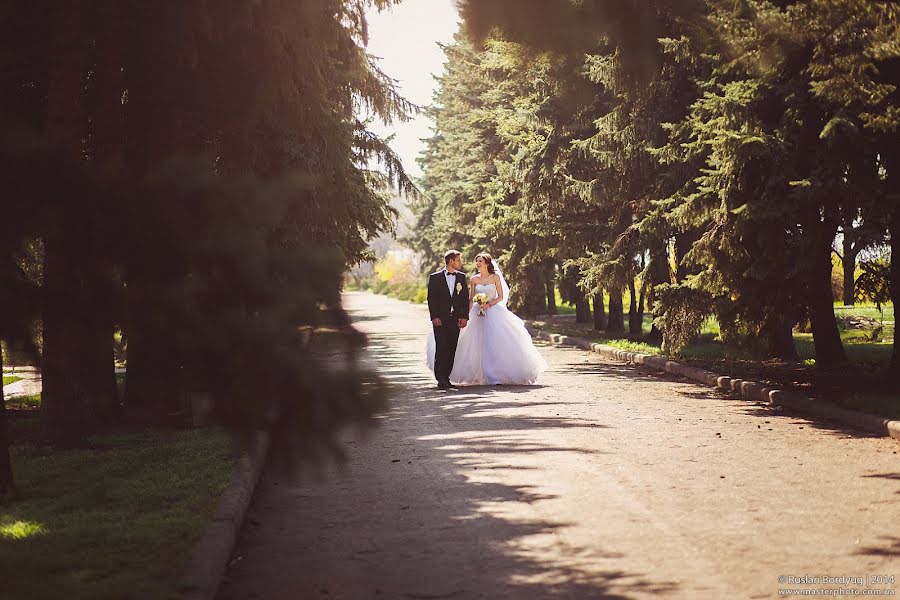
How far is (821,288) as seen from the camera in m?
16.3

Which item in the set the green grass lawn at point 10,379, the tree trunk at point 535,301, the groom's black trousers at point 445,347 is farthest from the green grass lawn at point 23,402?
the tree trunk at point 535,301

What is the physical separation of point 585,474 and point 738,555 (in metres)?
2.68

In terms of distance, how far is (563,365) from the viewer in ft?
→ 68.4

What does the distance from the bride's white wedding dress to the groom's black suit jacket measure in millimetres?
754

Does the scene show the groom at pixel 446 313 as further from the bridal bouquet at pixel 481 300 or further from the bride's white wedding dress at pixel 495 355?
the bridal bouquet at pixel 481 300

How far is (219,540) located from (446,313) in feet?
34.6

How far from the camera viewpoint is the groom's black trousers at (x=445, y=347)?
16375 mm

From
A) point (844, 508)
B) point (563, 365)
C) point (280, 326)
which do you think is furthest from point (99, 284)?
point (563, 365)

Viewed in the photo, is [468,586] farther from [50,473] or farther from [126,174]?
[50,473]

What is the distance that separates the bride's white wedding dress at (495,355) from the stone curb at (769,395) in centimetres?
277

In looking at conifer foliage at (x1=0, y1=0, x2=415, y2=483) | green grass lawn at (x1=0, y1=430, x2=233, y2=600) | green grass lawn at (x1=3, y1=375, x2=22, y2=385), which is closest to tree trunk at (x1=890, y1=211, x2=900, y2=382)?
green grass lawn at (x1=0, y1=430, x2=233, y2=600)

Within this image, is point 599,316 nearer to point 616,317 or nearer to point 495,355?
point 616,317

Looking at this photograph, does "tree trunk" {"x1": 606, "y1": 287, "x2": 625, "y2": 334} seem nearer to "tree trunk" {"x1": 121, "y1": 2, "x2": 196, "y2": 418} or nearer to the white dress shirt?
the white dress shirt

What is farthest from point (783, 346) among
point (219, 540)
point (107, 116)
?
point (219, 540)
